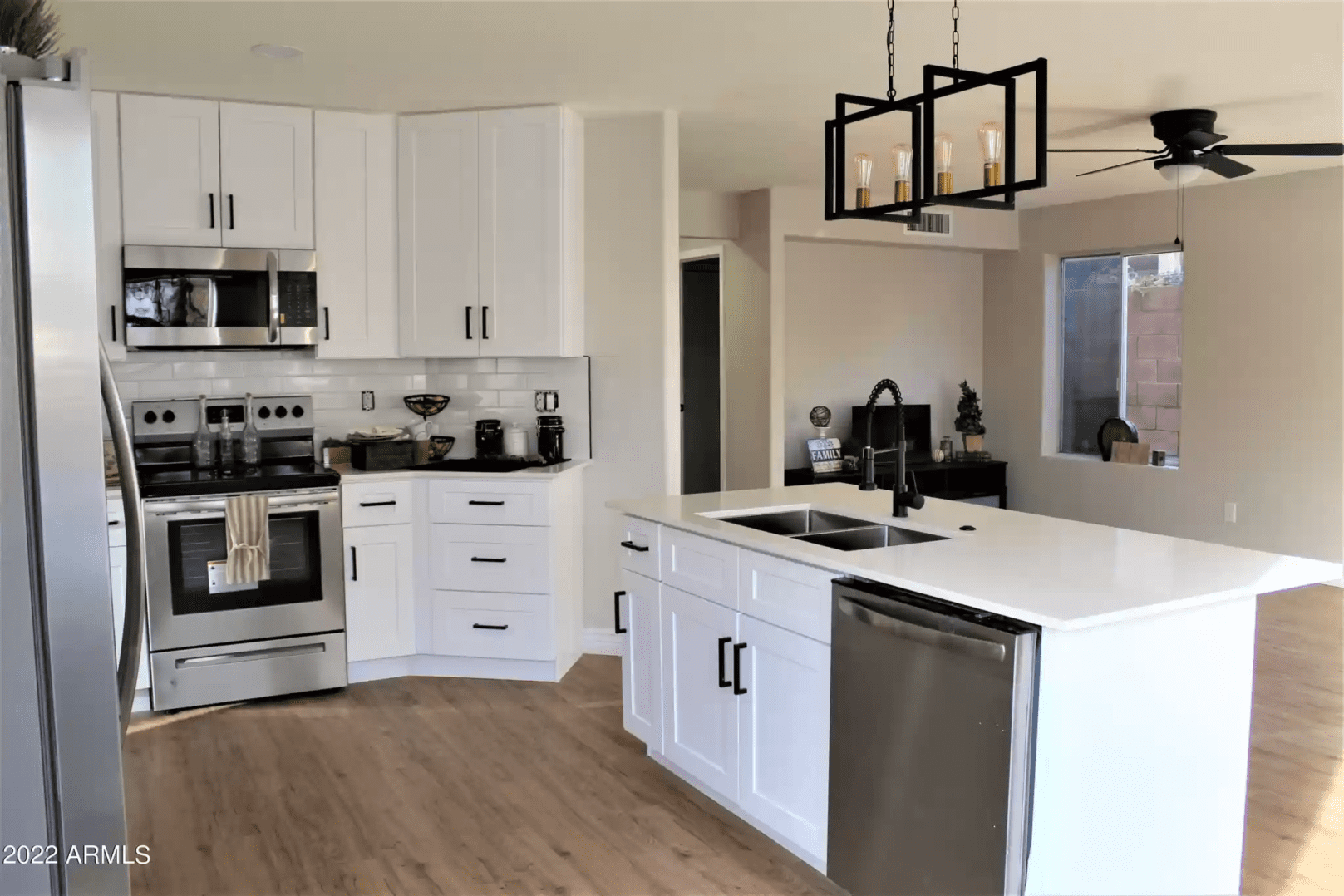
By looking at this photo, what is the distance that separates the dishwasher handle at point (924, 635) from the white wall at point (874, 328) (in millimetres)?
5131

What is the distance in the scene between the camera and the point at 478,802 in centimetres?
326

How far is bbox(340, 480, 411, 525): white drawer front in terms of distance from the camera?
441 centimetres

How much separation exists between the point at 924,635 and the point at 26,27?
73.0 inches

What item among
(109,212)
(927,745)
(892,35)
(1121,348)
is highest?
(892,35)

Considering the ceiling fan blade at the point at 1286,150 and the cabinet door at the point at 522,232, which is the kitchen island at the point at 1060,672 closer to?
the cabinet door at the point at 522,232

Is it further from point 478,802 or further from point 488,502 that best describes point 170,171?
point 478,802

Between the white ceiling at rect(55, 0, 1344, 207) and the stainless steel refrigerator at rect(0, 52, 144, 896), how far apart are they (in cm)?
219

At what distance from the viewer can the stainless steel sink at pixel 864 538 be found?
304cm

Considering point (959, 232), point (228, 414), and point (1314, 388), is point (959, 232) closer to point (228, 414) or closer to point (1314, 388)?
point (1314, 388)

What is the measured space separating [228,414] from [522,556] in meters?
1.48

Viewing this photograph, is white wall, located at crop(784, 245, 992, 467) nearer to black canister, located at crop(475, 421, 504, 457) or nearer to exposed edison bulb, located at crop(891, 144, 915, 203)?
black canister, located at crop(475, 421, 504, 457)

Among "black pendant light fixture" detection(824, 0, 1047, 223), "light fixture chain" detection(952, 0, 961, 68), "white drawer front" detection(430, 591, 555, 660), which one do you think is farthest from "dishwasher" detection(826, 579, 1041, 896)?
"white drawer front" detection(430, 591, 555, 660)

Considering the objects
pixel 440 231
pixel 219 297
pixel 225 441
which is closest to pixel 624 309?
pixel 440 231

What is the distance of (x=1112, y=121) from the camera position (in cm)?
500
